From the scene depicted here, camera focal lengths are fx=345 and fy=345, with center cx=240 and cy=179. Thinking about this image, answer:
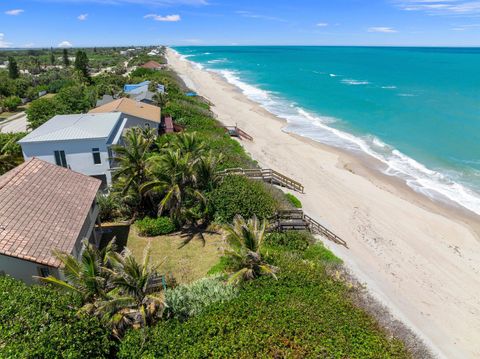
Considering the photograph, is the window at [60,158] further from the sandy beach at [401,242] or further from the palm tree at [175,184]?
the sandy beach at [401,242]

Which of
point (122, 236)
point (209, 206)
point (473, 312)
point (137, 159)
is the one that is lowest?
point (473, 312)

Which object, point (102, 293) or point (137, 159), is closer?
point (102, 293)

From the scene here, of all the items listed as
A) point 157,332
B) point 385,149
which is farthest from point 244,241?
point 385,149

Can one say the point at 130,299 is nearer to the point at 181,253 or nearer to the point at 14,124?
the point at 181,253

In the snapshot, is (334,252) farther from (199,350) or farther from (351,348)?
(199,350)

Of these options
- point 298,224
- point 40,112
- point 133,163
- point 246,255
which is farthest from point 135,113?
point 246,255

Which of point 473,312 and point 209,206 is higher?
point 209,206
